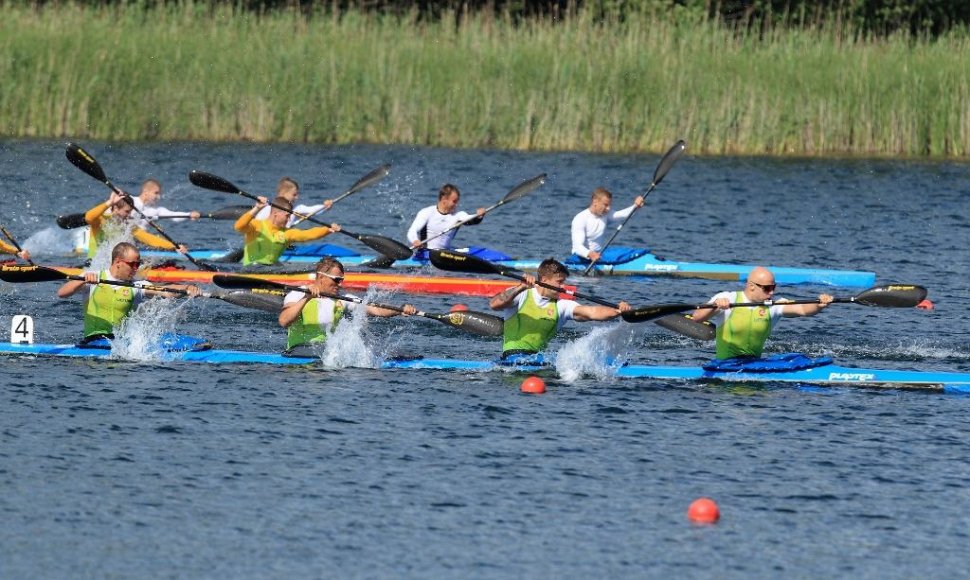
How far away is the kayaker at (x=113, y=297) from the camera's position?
17875mm

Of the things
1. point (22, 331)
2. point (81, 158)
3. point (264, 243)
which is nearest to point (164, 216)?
point (264, 243)

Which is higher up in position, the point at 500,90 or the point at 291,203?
the point at 500,90

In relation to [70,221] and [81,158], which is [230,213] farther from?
[81,158]

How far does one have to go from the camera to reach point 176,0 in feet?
155

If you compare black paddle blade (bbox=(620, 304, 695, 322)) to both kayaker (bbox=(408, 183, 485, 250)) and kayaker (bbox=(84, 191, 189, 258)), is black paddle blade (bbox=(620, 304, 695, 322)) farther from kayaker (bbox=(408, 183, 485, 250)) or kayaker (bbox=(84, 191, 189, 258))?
kayaker (bbox=(84, 191, 189, 258))

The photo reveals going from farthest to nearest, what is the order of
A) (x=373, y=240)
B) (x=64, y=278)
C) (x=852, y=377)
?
(x=373, y=240) < (x=64, y=278) < (x=852, y=377)

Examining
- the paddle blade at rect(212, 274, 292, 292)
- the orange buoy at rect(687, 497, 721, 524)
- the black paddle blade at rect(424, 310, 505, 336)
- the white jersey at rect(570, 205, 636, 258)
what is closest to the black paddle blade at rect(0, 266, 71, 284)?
the paddle blade at rect(212, 274, 292, 292)

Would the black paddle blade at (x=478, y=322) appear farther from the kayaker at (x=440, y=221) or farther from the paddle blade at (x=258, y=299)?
the kayaker at (x=440, y=221)

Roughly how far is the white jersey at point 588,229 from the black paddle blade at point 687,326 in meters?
6.25

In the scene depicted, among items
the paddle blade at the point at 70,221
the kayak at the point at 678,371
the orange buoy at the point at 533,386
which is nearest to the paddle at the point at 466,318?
the kayak at the point at 678,371

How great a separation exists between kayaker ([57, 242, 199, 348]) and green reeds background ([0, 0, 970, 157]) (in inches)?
620

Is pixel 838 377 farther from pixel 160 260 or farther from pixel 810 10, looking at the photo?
pixel 810 10

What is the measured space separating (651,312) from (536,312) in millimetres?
1213

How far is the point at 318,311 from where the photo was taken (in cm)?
1777
